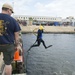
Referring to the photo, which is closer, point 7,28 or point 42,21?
point 7,28

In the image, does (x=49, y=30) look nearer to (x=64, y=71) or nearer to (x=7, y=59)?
(x=64, y=71)

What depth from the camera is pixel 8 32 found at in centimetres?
670

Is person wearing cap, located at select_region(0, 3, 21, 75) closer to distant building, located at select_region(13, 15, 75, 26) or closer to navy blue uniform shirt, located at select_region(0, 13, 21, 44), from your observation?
navy blue uniform shirt, located at select_region(0, 13, 21, 44)

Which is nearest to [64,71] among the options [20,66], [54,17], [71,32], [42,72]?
[42,72]

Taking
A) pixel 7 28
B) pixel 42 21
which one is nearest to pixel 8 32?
pixel 7 28

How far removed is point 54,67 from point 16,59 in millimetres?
7154

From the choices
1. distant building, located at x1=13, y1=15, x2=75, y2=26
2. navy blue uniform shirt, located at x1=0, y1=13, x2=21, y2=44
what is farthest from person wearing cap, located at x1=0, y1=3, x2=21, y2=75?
distant building, located at x1=13, y1=15, x2=75, y2=26

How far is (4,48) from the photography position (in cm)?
674

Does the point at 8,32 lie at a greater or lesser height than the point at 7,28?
lesser

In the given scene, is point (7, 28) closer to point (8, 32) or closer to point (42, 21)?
point (8, 32)

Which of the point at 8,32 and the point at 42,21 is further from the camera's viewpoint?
the point at 42,21

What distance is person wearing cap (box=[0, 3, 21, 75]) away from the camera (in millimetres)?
6621

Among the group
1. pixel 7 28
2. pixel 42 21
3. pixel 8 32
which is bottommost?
pixel 42 21

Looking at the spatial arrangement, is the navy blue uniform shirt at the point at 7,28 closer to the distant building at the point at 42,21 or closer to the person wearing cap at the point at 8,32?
the person wearing cap at the point at 8,32
